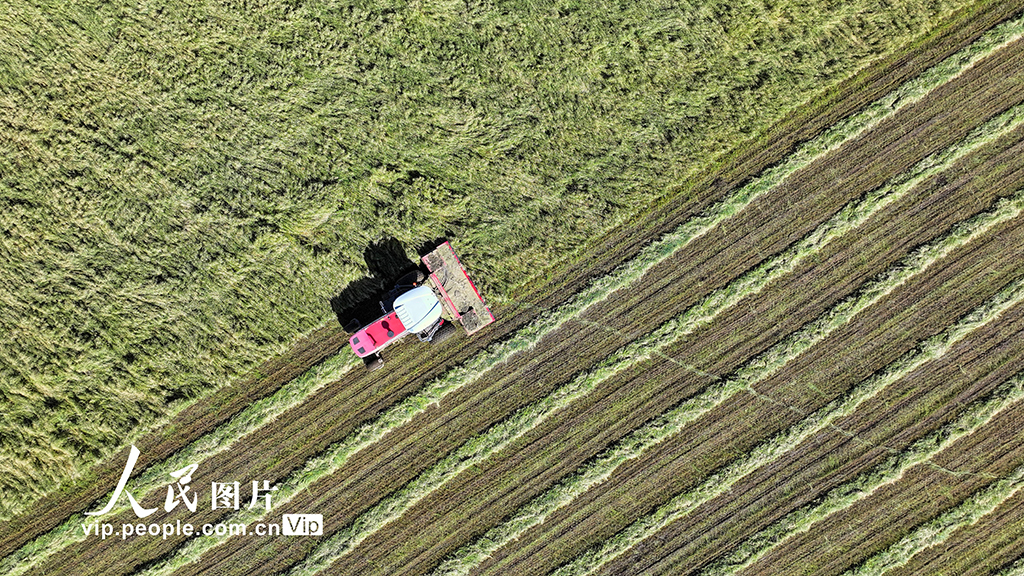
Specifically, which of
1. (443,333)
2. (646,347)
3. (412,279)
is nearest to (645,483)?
(646,347)

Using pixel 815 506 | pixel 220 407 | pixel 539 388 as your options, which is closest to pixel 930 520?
pixel 815 506

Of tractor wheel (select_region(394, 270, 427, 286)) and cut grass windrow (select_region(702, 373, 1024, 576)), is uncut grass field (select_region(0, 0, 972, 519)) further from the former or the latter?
cut grass windrow (select_region(702, 373, 1024, 576))

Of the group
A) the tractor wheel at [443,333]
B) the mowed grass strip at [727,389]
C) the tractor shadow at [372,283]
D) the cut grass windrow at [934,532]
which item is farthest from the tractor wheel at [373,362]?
the cut grass windrow at [934,532]

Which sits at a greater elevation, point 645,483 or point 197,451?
point 197,451

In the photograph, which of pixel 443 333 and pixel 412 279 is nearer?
pixel 412 279

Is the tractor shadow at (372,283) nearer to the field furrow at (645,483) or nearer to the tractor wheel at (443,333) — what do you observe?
the tractor wheel at (443,333)

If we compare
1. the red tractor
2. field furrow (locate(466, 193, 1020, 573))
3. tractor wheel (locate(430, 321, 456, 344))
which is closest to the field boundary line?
field furrow (locate(466, 193, 1020, 573))

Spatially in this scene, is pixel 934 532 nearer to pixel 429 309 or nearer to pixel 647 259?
pixel 647 259
